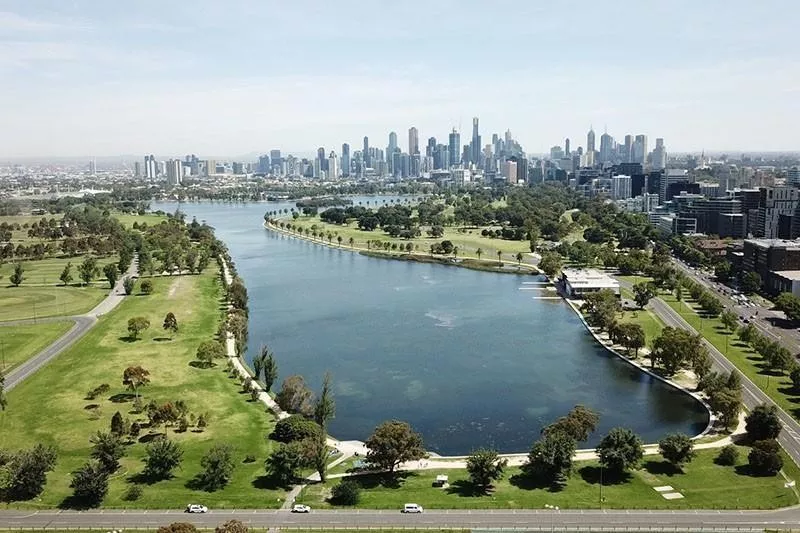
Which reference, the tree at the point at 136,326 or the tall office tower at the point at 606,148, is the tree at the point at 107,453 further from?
the tall office tower at the point at 606,148

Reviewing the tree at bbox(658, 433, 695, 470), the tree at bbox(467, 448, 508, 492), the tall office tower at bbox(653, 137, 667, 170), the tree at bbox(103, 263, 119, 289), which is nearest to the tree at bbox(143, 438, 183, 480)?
the tree at bbox(467, 448, 508, 492)

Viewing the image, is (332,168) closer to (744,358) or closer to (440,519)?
(744,358)

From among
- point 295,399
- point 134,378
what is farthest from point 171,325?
point 295,399

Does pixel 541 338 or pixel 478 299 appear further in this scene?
pixel 478 299

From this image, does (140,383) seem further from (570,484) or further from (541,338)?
(541,338)

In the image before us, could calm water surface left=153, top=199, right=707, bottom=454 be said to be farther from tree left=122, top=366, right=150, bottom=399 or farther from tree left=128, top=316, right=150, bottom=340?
tree left=122, top=366, right=150, bottom=399

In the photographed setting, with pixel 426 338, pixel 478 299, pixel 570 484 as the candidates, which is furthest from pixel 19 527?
pixel 478 299
